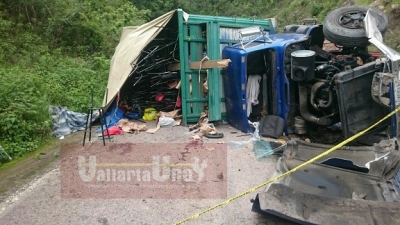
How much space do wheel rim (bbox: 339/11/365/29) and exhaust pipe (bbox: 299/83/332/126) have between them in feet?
4.26

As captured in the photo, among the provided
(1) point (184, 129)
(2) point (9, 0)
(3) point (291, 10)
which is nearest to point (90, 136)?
(1) point (184, 129)

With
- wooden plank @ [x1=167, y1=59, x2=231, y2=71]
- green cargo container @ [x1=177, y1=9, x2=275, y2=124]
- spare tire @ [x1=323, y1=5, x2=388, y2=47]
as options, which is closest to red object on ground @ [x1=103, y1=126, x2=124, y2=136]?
green cargo container @ [x1=177, y1=9, x2=275, y2=124]

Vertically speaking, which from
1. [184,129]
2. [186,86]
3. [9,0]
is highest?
[9,0]

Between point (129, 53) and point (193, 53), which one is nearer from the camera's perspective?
point (193, 53)

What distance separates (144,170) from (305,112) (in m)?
2.83

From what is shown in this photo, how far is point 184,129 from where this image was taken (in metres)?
7.79

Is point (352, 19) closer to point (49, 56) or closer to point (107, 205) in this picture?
point (107, 205)

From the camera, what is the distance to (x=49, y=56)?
11.2 metres

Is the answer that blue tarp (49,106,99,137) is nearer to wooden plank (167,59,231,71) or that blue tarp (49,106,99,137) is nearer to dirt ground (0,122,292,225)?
dirt ground (0,122,292,225)

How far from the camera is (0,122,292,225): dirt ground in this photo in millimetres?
4160

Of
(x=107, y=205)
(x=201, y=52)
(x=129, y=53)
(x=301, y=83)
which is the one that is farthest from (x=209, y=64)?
(x=107, y=205)

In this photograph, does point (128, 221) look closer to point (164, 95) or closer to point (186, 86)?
point (186, 86)

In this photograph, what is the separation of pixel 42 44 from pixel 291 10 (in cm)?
1959

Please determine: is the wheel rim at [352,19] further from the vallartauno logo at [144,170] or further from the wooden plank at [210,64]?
the vallartauno logo at [144,170]
